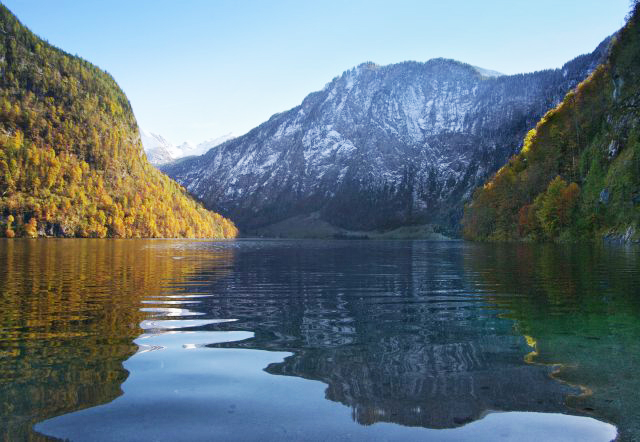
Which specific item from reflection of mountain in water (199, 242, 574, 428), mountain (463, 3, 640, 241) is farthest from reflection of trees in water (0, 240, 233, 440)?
mountain (463, 3, 640, 241)

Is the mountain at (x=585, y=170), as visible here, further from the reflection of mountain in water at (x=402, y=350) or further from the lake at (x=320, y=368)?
the lake at (x=320, y=368)

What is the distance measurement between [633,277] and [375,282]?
16549 millimetres

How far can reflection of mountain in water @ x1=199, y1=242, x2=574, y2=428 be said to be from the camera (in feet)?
25.4

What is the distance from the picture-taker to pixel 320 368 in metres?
A: 9.88

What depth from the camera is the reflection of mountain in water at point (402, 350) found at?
774 cm

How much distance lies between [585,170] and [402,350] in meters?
115

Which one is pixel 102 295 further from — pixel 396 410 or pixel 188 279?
pixel 396 410

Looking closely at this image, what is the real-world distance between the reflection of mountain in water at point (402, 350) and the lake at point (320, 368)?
0.05m

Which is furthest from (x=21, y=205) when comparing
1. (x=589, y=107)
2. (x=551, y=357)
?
(x=551, y=357)

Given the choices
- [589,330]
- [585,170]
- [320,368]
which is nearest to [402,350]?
[320,368]

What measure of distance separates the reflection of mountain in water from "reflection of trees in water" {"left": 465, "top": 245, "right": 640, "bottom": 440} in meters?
0.62

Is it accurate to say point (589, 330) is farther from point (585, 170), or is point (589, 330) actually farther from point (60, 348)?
point (585, 170)

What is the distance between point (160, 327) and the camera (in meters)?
14.8

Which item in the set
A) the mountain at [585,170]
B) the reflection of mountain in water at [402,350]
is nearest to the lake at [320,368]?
the reflection of mountain in water at [402,350]
